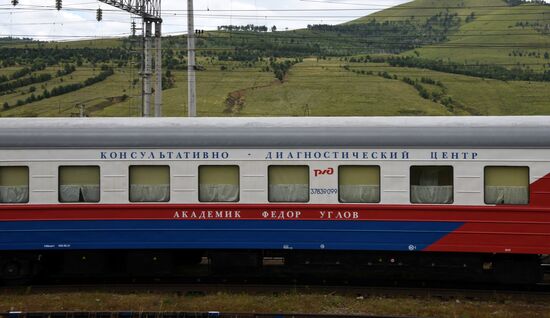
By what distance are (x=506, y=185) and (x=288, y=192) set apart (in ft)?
13.6

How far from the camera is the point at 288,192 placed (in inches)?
470

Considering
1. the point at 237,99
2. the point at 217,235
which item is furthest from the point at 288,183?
the point at 237,99

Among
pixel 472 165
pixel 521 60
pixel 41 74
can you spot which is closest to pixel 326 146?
pixel 472 165

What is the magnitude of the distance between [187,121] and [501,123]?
6.06 metres

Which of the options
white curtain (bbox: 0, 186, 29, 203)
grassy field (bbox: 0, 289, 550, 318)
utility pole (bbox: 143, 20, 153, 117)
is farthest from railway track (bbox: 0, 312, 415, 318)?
utility pole (bbox: 143, 20, 153, 117)

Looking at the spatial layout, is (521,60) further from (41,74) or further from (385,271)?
(385,271)

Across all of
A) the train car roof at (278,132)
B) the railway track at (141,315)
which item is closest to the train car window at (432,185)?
the train car roof at (278,132)

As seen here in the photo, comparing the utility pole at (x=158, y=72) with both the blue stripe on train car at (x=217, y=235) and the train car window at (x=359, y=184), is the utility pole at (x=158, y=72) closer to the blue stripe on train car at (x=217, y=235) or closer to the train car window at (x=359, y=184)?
the blue stripe on train car at (x=217, y=235)

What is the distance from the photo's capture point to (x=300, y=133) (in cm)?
1185

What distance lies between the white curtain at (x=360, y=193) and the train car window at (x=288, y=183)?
2.36ft

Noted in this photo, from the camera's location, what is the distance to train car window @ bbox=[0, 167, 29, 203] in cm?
1220

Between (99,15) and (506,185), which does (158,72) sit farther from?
(506,185)

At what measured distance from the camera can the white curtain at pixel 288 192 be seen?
11.9 m

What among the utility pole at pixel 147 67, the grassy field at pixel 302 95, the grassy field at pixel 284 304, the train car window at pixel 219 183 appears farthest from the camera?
the grassy field at pixel 302 95
